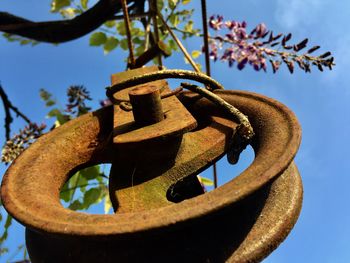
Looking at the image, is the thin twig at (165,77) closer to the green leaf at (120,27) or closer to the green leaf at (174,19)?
the green leaf at (174,19)

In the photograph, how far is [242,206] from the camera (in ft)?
→ 3.05

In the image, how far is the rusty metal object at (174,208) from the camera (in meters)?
0.70

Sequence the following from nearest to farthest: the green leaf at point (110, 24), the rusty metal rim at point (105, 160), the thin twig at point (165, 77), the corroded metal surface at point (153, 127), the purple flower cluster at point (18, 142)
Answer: the rusty metal rim at point (105, 160) → the corroded metal surface at point (153, 127) → the thin twig at point (165, 77) → the purple flower cluster at point (18, 142) → the green leaf at point (110, 24)

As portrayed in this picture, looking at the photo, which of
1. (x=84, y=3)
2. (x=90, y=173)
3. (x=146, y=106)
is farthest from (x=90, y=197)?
(x=146, y=106)

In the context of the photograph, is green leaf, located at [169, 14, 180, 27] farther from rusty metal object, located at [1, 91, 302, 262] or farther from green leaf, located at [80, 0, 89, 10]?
rusty metal object, located at [1, 91, 302, 262]

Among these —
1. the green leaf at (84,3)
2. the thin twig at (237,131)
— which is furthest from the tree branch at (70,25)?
the thin twig at (237,131)

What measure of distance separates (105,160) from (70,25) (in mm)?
1326

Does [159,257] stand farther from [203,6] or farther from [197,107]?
[203,6]

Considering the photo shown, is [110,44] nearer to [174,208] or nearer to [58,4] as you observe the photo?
[58,4]

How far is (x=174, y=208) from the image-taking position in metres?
0.71

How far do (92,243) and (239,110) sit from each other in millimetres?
491

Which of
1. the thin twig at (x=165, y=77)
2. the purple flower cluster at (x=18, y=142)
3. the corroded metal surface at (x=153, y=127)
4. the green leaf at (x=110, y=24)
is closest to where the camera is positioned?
the corroded metal surface at (x=153, y=127)

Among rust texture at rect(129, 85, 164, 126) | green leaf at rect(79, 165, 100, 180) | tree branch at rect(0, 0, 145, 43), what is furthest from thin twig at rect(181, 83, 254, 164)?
tree branch at rect(0, 0, 145, 43)

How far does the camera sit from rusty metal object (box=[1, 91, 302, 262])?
702 mm
